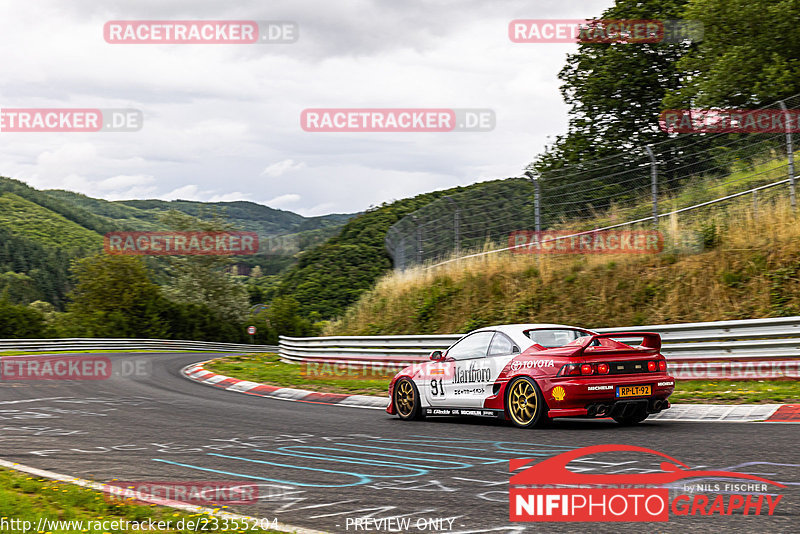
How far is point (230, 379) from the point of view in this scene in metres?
19.1

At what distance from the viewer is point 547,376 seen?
8805 mm

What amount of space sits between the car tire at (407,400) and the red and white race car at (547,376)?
16cm

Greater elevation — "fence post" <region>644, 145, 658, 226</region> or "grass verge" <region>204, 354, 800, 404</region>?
"fence post" <region>644, 145, 658, 226</region>

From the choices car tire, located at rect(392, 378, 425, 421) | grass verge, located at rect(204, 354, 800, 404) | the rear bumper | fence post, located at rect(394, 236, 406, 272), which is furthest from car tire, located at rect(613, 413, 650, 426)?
fence post, located at rect(394, 236, 406, 272)

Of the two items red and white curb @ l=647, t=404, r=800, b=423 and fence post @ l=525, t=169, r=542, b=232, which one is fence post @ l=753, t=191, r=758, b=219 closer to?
fence post @ l=525, t=169, r=542, b=232

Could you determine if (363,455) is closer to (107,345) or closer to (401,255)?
(401,255)

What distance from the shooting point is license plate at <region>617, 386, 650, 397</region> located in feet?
28.5

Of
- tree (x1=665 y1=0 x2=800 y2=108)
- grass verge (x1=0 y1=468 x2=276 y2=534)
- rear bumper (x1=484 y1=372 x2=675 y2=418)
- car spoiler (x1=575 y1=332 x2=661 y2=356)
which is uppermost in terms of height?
tree (x1=665 y1=0 x2=800 y2=108)

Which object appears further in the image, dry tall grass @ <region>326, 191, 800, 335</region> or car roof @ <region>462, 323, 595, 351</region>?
dry tall grass @ <region>326, 191, 800, 335</region>

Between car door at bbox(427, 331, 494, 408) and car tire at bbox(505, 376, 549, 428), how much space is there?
0.48 meters

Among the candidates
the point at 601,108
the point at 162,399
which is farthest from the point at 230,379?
the point at 601,108

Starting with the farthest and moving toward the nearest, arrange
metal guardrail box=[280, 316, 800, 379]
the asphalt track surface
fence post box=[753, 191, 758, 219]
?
fence post box=[753, 191, 758, 219], metal guardrail box=[280, 316, 800, 379], the asphalt track surface

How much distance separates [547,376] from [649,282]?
26.5 ft

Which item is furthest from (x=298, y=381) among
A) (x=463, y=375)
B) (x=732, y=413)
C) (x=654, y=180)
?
(x=732, y=413)
